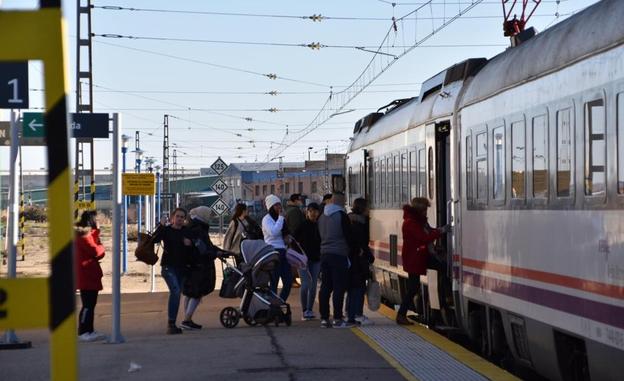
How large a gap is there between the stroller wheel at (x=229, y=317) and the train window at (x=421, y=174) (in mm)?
2963

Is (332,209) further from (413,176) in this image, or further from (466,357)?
(466,357)

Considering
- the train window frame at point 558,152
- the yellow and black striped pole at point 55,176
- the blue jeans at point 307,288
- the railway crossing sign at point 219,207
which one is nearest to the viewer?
the yellow and black striped pole at point 55,176

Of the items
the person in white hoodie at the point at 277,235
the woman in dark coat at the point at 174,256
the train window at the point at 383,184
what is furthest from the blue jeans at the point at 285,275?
the train window at the point at 383,184

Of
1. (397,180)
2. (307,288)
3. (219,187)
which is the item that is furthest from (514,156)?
(219,187)

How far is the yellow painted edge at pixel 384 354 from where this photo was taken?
400 inches

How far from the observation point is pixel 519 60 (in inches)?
415

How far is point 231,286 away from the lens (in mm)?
15008

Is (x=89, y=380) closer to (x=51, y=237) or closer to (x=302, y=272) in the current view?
(x=302, y=272)

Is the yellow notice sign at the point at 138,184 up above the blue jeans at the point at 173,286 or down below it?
above

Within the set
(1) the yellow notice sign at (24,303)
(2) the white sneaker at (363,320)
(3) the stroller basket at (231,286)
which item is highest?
(1) the yellow notice sign at (24,303)

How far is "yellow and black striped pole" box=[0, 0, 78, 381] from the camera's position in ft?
10.3

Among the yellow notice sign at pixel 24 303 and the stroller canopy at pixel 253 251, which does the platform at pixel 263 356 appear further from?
the yellow notice sign at pixel 24 303

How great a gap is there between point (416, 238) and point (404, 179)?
112 inches

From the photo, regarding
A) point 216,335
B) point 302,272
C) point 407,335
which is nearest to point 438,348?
point 407,335
